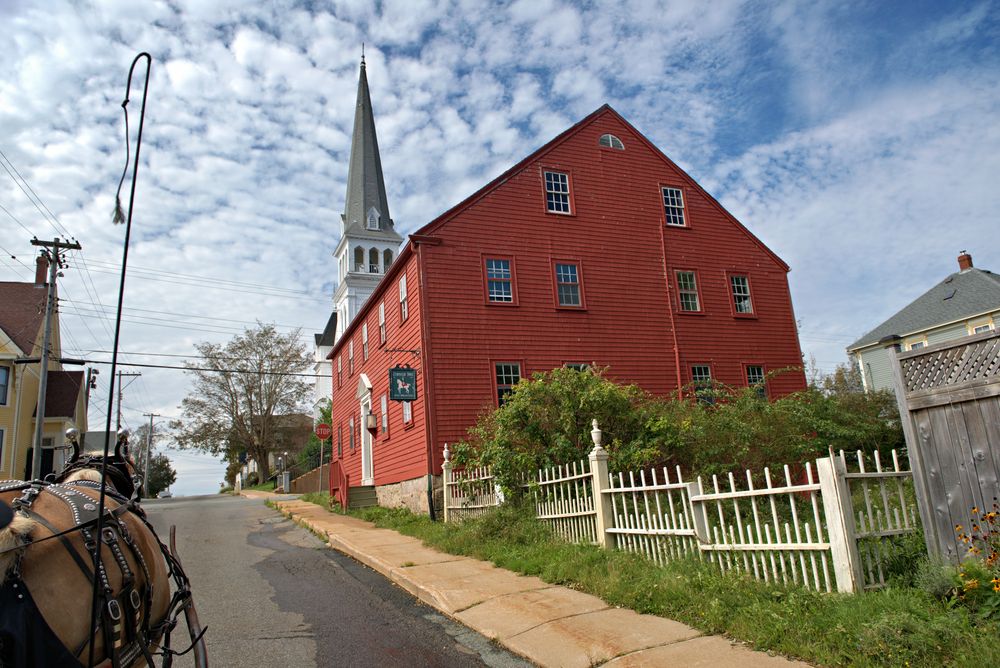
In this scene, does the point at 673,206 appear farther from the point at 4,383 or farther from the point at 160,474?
the point at 160,474

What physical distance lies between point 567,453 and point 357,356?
50.3 ft

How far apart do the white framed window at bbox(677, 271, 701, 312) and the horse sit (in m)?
18.5

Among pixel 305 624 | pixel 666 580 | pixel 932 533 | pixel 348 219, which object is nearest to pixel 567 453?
pixel 666 580

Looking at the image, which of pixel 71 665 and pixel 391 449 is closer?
pixel 71 665

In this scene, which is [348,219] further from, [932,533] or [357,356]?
[932,533]

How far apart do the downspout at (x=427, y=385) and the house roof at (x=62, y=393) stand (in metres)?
27.7

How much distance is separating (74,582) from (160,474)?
74.8 meters

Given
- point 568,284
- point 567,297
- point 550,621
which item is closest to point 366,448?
point 567,297

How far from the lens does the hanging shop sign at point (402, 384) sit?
16.1m

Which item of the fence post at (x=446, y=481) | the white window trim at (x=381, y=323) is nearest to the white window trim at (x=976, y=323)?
the white window trim at (x=381, y=323)

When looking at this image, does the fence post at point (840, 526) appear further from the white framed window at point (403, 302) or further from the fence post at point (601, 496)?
the white framed window at point (403, 302)

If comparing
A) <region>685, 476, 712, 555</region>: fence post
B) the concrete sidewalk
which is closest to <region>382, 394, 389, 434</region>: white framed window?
the concrete sidewalk

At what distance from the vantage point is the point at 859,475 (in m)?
5.73

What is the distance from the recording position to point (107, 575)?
125 inches
